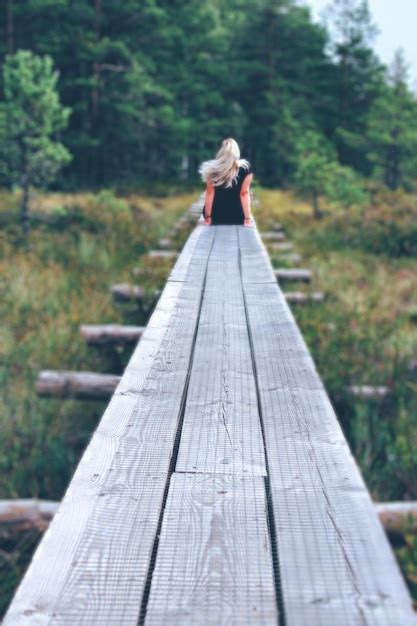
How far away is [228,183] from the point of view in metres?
7.35

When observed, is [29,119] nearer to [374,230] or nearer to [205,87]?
[374,230]

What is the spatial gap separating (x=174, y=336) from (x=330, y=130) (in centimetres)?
3753

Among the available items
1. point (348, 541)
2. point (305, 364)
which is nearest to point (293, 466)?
point (348, 541)

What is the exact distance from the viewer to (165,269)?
7.03 metres

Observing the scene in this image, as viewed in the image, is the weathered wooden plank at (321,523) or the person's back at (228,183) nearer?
the weathered wooden plank at (321,523)

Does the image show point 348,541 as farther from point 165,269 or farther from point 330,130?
point 330,130

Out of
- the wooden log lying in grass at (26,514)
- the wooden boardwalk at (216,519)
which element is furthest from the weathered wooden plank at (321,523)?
the wooden log lying in grass at (26,514)

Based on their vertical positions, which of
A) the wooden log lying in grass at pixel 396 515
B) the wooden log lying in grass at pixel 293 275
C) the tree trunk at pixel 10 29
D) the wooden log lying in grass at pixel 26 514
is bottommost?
the wooden log lying in grass at pixel 26 514

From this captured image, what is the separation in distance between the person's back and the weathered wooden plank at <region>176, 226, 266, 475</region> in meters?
3.48

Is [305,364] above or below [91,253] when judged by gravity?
above

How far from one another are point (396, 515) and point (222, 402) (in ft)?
7.55

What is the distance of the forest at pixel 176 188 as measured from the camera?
5488 mm

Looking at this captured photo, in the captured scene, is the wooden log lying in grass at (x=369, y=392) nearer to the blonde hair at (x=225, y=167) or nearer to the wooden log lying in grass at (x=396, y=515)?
the wooden log lying in grass at (x=396, y=515)

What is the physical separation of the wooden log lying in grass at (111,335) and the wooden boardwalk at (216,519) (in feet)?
9.81
